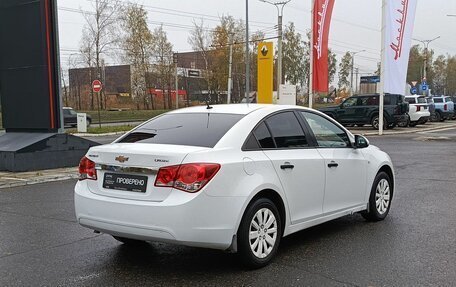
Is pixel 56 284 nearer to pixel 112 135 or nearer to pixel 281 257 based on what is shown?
pixel 281 257

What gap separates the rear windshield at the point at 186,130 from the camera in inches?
187

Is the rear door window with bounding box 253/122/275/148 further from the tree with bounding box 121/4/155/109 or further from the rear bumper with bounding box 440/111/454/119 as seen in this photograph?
the tree with bounding box 121/4/155/109

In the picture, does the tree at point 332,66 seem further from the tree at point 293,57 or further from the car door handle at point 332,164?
the car door handle at point 332,164

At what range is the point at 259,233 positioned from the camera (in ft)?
15.3

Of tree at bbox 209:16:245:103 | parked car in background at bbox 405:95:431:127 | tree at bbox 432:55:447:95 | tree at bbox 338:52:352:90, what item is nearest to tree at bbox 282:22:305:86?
tree at bbox 209:16:245:103

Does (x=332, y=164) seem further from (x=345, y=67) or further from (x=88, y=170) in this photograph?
(x=345, y=67)

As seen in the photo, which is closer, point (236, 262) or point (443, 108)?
point (236, 262)

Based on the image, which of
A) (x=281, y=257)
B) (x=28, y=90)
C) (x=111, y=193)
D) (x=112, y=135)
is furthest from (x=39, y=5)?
(x=112, y=135)

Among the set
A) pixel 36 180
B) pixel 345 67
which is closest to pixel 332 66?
pixel 345 67

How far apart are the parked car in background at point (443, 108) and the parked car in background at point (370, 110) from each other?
10907 millimetres

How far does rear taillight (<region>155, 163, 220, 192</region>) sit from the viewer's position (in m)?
4.23

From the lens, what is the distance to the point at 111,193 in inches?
182

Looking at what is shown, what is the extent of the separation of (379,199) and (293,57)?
7251cm

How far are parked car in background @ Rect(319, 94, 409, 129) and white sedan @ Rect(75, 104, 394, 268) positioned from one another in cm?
2300
